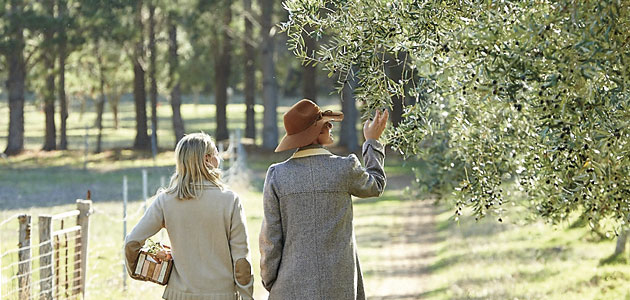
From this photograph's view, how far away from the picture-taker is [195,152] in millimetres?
5215

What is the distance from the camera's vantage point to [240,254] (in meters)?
5.28

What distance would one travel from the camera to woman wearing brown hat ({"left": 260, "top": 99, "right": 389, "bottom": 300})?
498cm

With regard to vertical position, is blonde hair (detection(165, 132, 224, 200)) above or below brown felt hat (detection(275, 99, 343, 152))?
below

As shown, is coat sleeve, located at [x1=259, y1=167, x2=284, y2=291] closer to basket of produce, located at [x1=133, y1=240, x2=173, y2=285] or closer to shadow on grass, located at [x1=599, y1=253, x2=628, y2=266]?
basket of produce, located at [x1=133, y1=240, x2=173, y2=285]

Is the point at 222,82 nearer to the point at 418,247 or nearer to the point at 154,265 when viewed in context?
the point at 418,247

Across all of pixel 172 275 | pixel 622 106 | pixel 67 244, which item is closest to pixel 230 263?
pixel 172 275

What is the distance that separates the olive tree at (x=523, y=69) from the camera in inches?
169

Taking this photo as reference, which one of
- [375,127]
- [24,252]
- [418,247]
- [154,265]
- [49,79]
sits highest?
[49,79]

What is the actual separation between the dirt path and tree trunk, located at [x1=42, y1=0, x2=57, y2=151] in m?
15.7

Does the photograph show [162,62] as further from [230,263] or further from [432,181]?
[230,263]

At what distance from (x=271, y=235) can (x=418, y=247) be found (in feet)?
40.6

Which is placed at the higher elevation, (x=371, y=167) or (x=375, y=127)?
(x=375, y=127)

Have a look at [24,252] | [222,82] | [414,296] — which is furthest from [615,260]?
[222,82]

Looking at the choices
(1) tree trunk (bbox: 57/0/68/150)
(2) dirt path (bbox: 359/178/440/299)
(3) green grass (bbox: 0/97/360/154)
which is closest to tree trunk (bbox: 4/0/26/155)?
(1) tree trunk (bbox: 57/0/68/150)
